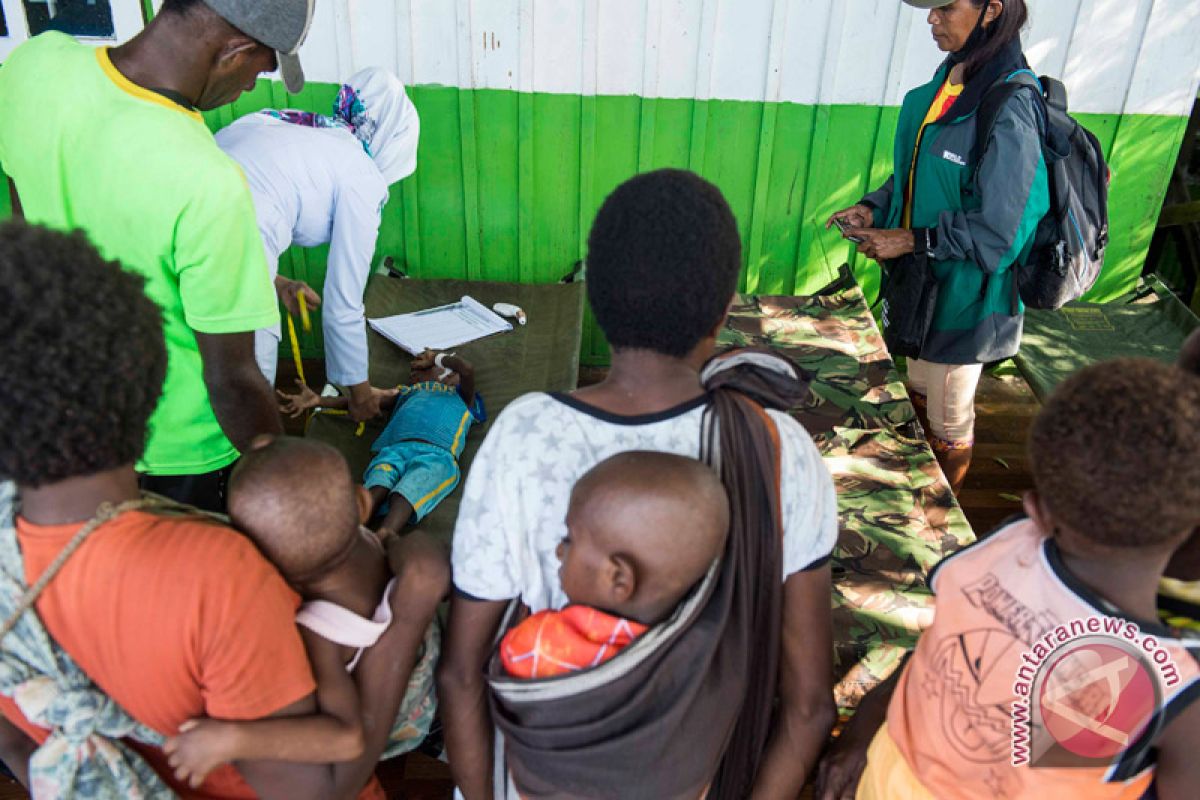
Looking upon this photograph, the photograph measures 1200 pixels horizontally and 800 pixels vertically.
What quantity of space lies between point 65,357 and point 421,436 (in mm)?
1670

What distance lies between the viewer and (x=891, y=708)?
1.42 meters

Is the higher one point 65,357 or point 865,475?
point 65,357

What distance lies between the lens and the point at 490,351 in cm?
356

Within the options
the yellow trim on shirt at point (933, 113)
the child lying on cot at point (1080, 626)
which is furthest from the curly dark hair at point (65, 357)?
the yellow trim on shirt at point (933, 113)

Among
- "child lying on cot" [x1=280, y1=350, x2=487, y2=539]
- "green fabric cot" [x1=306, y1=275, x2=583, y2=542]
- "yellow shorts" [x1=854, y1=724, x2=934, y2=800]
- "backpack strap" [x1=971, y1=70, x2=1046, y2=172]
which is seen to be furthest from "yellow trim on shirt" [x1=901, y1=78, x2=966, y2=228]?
"yellow shorts" [x1=854, y1=724, x2=934, y2=800]

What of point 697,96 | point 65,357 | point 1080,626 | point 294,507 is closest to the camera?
point 65,357

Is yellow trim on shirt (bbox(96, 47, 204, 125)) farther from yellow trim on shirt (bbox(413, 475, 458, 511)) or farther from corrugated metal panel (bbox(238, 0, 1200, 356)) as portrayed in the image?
corrugated metal panel (bbox(238, 0, 1200, 356))

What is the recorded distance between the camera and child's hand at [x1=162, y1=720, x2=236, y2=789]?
1.08m

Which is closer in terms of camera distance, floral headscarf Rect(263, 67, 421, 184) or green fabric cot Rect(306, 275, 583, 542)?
green fabric cot Rect(306, 275, 583, 542)

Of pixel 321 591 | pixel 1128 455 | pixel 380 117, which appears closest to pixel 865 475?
pixel 1128 455

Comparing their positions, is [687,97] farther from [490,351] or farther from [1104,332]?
[1104,332]

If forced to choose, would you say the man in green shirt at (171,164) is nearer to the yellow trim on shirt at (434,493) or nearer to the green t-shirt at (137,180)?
the green t-shirt at (137,180)

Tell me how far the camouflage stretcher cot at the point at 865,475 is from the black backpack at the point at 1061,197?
677 millimetres

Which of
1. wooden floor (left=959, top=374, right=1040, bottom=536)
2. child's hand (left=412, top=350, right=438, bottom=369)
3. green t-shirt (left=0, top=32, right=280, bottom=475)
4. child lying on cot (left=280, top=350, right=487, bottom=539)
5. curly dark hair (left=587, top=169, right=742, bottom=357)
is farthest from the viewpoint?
wooden floor (left=959, top=374, right=1040, bottom=536)
